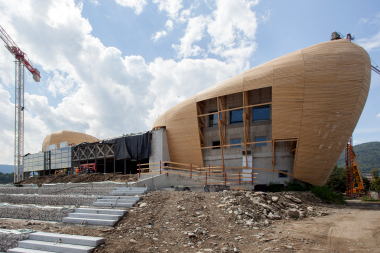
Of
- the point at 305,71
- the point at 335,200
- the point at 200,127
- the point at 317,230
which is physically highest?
the point at 305,71

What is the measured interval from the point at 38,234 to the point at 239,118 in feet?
58.6

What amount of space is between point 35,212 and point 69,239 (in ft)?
14.5

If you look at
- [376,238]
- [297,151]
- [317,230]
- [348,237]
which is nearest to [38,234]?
[317,230]

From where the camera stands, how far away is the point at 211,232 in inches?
296

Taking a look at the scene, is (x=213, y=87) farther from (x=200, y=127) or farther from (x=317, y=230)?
(x=317, y=230)

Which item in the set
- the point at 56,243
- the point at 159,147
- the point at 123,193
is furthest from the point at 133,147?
the point at 56,243

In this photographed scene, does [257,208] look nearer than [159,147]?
Yes

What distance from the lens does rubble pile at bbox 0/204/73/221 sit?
9.17m

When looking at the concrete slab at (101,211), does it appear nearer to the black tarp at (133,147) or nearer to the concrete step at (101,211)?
the concrete step at (101,211)

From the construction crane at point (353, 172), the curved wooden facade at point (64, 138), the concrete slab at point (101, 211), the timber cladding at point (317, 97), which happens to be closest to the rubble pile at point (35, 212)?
the concrete slab at point (101, 211)

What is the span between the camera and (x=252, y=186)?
1811cm

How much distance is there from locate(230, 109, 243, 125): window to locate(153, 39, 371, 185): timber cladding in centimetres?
389

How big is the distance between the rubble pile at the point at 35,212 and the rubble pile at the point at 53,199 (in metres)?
1.28

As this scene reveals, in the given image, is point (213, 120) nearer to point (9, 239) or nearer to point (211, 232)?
point (211, 232)
